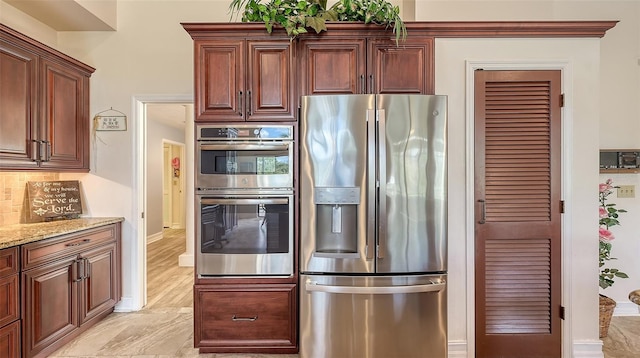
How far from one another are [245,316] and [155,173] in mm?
5608

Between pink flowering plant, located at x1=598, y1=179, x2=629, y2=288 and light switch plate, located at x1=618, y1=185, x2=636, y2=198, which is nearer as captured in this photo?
pink flowering plant, located at x1=598, y1=179, x2=629, y2=288

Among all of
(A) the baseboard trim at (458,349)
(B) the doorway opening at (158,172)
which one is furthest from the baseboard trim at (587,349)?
(B) the doorway opening at (158,172)

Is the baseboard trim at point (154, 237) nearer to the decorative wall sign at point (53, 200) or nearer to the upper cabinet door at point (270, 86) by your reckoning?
the decorative wall sign at point (53, 200)

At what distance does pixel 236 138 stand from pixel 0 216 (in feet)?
6.64

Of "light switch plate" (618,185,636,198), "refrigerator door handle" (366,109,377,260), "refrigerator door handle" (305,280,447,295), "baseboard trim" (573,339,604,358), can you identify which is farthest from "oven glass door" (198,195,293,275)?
"light switch plate" (618,185,636,198)

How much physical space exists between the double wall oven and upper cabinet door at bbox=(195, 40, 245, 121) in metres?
0.10

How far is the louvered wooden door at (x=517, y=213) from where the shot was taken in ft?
7.20

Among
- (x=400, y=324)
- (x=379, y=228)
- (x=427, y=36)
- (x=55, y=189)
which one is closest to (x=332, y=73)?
(x=427, y=36)

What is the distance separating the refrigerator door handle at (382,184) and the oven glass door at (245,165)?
1.96 feet

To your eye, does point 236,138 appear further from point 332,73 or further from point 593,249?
point 593,249

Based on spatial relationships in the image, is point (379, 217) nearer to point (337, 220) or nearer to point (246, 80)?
→ point (337, 220)

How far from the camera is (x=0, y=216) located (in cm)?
247

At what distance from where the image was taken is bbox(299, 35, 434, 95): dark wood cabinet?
2.18m

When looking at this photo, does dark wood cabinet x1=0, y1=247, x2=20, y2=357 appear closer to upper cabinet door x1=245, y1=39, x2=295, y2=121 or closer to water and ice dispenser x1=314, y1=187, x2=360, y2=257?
upper cabinet door x1=245, y1=39, x2=295, y2=121
